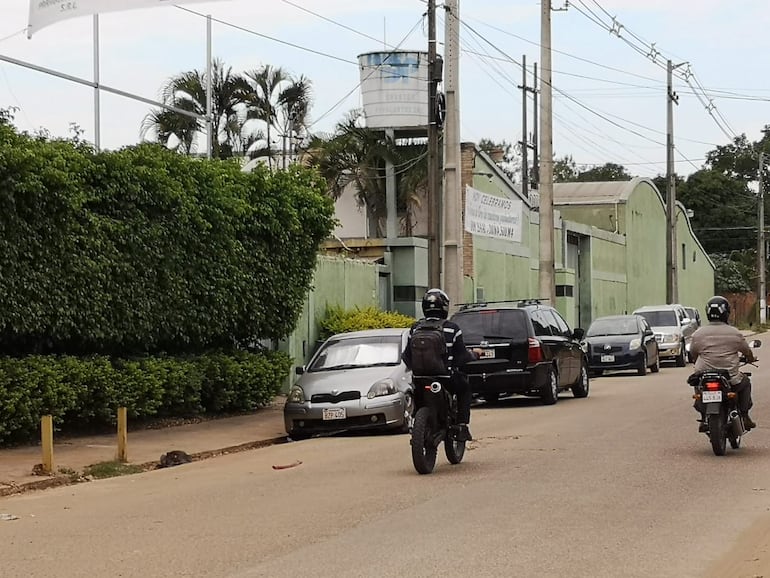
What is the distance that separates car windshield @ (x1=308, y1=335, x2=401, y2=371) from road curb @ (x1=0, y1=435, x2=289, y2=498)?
1.32 metres

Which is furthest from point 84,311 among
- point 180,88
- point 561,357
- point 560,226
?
point 560,226

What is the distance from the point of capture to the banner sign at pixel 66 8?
16.1m

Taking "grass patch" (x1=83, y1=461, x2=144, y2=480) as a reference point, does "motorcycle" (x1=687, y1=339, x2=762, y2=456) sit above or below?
above

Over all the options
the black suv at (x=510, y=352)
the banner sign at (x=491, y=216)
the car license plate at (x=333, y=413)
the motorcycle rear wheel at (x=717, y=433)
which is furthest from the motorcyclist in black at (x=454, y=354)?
the banner sign at (x=491, y=216)

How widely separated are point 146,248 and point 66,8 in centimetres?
339

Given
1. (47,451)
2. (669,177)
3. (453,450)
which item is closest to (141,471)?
(47,451)

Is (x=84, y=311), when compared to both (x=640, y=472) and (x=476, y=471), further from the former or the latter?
(x=640, y=472)

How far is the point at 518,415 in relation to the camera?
65.0 ft

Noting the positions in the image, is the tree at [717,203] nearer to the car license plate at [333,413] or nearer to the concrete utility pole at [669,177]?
the concrete utility pole at [669,177]

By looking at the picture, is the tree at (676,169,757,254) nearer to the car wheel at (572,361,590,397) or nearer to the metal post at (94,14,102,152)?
the car wheel at (572,361,590,397)

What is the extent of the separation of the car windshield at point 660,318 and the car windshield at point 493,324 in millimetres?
15984

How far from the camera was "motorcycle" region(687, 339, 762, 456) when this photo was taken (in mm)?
13070

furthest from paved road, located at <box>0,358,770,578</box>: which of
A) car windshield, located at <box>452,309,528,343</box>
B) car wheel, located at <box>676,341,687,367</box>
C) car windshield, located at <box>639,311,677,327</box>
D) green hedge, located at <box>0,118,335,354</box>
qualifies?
car windshield, located at <box>639,311,677,327</box>

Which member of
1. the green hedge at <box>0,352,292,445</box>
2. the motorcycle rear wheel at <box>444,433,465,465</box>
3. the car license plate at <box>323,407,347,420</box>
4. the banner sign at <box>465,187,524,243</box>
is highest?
the banner sign at <box>465,187,524,243</box>
